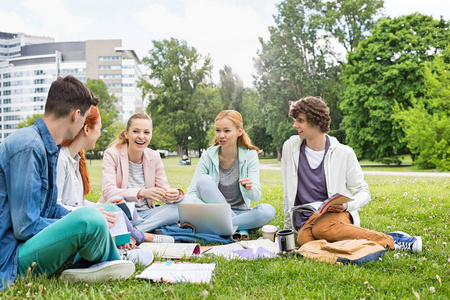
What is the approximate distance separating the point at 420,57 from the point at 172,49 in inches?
1142

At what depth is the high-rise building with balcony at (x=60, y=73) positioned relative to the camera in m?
91.5

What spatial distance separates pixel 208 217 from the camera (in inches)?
154

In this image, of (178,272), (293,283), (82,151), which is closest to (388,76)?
(82,151)

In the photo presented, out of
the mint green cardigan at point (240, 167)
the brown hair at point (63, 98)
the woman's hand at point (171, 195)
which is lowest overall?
the woman's hand at point (171, 195)

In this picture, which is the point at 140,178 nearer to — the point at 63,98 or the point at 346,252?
the point at 63,98

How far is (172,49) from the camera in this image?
44.6m

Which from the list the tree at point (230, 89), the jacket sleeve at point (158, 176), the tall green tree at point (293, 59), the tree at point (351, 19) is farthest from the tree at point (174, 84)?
the jacket sleeve at point (158, 176)

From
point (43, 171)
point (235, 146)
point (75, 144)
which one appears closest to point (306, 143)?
point (235, 146)

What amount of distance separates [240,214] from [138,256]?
1.52 m

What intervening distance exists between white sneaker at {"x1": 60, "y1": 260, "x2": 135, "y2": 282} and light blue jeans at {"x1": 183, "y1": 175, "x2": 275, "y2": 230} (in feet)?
5.44

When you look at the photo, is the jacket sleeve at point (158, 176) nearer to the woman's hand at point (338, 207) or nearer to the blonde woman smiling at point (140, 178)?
the blonde woman smiling at point (140, 178)

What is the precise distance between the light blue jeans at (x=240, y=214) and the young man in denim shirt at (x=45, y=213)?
5.40 ft

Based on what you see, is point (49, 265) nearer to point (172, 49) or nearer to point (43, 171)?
point (43, 171)

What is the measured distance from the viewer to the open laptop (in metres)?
3.82
